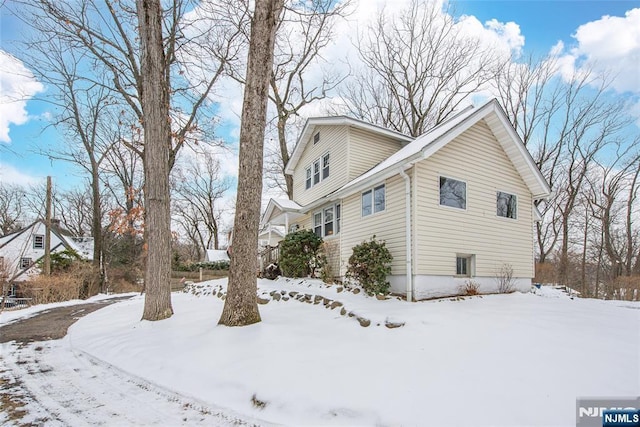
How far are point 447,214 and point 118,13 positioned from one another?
38.7ft

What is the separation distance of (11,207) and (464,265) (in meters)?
41.9

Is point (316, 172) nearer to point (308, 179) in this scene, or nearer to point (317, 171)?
point (317, 171)

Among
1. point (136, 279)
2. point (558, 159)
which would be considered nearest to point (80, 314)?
point (136, 279)

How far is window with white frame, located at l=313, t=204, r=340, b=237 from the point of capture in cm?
1250

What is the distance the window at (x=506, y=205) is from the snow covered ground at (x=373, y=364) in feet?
13.3

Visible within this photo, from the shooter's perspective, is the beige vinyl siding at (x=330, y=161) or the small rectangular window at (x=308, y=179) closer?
the beige vinyl siding at (x=330, y=161)

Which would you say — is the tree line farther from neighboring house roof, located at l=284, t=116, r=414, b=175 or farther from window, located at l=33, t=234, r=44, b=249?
window, located at l=33, t=234, r=44, b=249

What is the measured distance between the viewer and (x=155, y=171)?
7.55 meters

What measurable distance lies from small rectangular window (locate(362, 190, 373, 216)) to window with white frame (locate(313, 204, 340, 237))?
1.71m

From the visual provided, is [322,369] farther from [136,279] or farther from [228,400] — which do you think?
[136,279]

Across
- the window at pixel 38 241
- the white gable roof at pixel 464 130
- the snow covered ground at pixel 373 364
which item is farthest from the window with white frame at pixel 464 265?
the window at pixel 38 241

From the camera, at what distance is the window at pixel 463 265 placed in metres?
9.63

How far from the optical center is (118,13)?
10.8 metres

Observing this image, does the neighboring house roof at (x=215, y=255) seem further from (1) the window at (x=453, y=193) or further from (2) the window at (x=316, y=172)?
(1) the window at (x=453, y=193)
